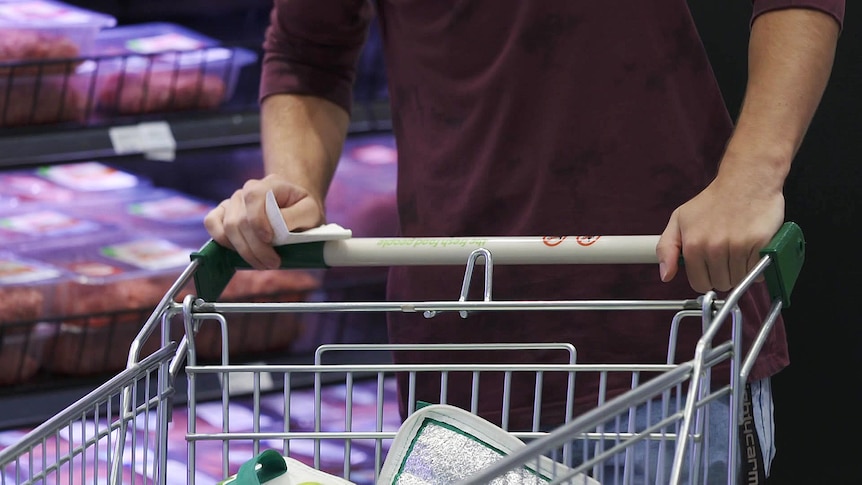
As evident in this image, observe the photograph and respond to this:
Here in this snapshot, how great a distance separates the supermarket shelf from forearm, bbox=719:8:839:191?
984 mm

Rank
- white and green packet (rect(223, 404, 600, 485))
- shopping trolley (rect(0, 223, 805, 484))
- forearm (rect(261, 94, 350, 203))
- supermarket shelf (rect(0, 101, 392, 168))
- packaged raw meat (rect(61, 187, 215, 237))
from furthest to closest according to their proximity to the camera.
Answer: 1. packaged raw meat (rect(61, 187, 215, 237))
2. supermarket shelf (rect(0, 101, 392, 168))
3. forearm (rect(261, 94, 350, 203))
4. white and green packet (rect(223, 404, 600, 485))
5. shopping trolley (rect(0, 223, 805, 484))

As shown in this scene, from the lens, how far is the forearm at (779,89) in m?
1.03

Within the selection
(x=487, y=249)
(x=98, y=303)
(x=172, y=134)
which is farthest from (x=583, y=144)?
(x=98, y=303)

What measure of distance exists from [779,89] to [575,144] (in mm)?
236

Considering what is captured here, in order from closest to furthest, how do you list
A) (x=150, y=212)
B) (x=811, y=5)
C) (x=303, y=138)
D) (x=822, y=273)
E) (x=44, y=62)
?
(x=811, y=5)
(x=303, y=138)
(x=822, y=273)
(x=44, y=62)
(x=150, y=212)

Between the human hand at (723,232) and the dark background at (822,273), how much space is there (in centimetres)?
70

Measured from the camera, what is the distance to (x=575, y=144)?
123cm

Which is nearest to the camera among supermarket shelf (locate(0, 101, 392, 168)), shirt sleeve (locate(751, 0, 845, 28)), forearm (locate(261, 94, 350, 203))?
shirt sleeve (locate(751, 0, 845, 28))

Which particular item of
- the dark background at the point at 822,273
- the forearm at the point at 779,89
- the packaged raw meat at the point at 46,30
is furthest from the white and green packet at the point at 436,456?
the packaged raw meat at the point at 46,30

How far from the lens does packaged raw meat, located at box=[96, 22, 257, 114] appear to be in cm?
192

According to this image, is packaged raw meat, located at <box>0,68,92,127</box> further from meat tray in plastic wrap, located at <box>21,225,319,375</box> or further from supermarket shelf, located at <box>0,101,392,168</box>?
meat tray in plastic wrap, located at <box>21,225,319,375</box>

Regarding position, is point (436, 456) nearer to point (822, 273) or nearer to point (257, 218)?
point (257, 218)

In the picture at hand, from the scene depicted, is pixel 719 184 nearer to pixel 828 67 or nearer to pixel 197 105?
pixel 828 67

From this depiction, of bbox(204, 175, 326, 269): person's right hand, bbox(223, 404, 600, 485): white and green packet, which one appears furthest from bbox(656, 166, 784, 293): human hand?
bbox(204, 175, 326, 269): person's right hand
